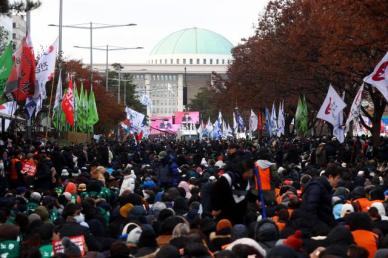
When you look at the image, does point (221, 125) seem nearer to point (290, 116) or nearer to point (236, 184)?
point (290, 116)

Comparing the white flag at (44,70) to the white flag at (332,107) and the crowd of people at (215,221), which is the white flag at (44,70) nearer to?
the white flag at (332,107)

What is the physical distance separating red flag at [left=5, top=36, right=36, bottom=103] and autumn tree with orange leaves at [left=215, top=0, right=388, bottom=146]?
8.72 meters

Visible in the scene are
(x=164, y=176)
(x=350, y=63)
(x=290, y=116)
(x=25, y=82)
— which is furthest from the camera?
(x=290, y=116)

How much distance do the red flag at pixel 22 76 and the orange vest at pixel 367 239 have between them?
65.5 ft

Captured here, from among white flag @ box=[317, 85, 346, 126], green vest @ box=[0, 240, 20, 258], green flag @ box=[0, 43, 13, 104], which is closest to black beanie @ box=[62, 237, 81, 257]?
green vest @ box=[0, 240, 20, 258]

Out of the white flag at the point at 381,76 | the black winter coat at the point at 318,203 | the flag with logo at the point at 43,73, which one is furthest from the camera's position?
the flag with logo at the point at 43,73

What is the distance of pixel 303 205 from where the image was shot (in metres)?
12.8

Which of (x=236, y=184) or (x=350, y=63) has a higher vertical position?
(x=350, y=63)

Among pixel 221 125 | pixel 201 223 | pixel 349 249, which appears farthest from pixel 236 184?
pixel 221 125

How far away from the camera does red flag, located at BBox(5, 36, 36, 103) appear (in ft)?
98.0

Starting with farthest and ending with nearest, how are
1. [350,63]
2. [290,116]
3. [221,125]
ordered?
[221,125], [290,116], [350,63]

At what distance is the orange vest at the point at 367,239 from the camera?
10.7 meters

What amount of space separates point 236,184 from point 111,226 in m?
2.06

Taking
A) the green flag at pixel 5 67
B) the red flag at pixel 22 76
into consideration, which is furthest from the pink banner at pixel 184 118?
the green flag at pixel 5 67
